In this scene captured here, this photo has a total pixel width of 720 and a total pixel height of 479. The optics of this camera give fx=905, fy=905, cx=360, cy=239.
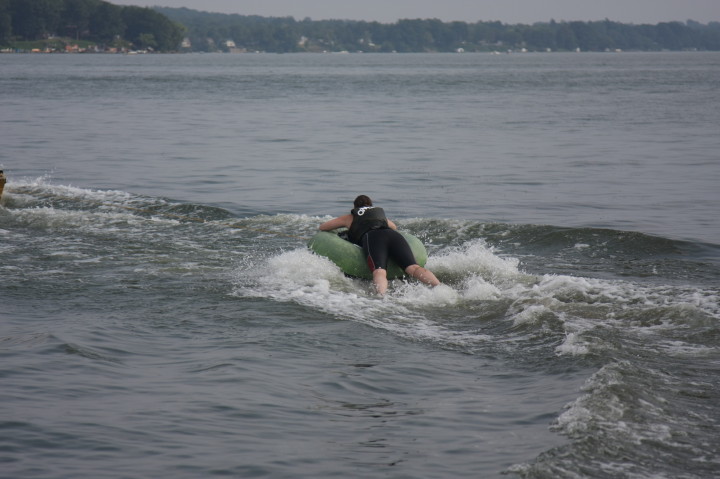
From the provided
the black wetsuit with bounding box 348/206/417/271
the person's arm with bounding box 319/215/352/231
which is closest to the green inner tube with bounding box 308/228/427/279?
the black wetsuit with bounding box 348/206/417/271

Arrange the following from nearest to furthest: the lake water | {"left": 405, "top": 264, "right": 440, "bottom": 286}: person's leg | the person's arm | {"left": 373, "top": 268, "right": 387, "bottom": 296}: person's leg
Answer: the lake water → {"left": 373, "top": 268, "right": 387, "bottom": 296}: person's leg → {"left": 405, "top": 264, "right": 440, "bottom": 286}: person's leg → the person's arm

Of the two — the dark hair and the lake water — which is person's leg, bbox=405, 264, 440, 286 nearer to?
the lake water

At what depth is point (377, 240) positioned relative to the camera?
11992mm

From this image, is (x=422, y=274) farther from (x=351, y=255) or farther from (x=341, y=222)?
(x=341, y=222)

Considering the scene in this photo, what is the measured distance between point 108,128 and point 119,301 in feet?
87.0

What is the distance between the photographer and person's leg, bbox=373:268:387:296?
11248 millimetres

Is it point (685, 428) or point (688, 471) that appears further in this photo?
point (685, 428)

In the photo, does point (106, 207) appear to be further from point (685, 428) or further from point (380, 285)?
point (685, 428)

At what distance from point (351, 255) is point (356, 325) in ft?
7.88

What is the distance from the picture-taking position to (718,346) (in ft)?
29.0

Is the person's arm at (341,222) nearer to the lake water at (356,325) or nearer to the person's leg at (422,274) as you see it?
the lake water at (356,325)

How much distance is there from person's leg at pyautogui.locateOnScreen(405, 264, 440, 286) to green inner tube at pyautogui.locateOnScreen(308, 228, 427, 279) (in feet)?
1.08

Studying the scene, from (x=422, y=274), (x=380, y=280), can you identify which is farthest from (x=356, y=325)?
(x=422, y=274)

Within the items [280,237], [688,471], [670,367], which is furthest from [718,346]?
[280,237]
